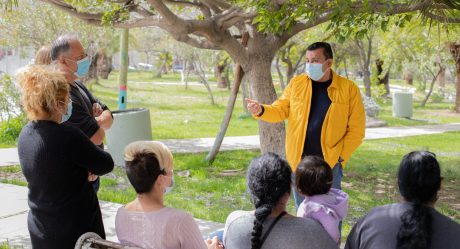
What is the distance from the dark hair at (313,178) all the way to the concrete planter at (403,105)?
18.7 m

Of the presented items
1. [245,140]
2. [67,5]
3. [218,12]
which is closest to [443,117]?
[245,140]

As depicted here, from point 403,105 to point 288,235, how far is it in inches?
763

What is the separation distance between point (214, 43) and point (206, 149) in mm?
3846

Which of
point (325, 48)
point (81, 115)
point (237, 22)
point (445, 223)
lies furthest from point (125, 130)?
point (445, 223)

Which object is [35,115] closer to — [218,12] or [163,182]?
[163,182]

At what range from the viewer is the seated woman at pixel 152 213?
2.90 metres

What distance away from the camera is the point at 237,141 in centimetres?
1311

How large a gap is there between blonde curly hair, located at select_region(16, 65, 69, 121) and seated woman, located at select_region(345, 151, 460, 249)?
1.62 meters

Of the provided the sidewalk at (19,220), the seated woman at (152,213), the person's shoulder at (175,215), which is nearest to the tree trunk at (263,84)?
the sidewalk at (19,220)

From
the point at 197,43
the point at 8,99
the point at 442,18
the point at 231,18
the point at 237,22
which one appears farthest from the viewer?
the point at 8,99

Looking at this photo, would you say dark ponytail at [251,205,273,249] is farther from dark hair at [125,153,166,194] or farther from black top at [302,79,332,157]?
black top at [302,79,332,157]

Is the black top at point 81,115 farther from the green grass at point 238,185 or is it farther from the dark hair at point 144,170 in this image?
the green grass at point 238,185

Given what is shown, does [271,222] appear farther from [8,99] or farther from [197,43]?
[8,99]

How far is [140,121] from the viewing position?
9352 millimetres
